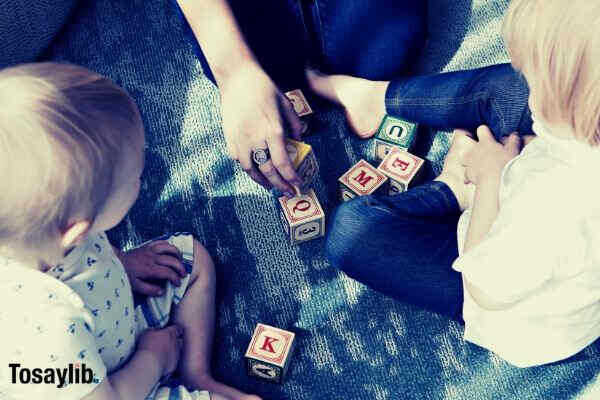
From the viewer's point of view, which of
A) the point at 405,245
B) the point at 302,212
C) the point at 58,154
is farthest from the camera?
the point at 302,212

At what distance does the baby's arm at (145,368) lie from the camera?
883 mm

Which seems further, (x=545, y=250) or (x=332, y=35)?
(x=332, y=35)

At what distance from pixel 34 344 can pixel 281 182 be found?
492mm

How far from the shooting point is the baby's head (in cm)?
69

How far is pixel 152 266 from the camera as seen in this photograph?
1.09m

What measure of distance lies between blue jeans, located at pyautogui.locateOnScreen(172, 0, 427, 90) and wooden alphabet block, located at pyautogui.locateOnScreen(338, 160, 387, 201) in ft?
0.78

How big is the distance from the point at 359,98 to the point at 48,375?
838 millimetres

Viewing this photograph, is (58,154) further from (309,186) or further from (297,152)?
(309,186)

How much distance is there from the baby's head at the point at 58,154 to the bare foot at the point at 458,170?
2.08 feet

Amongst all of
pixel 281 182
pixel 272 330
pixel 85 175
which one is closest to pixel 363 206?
pixel 281 182

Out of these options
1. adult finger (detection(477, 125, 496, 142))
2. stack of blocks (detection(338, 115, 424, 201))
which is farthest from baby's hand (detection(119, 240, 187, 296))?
adult finger (detection(477, 125, 496, 142))

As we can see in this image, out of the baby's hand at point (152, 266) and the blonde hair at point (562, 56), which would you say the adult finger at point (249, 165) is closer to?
the baby's hand at point (152, 266)

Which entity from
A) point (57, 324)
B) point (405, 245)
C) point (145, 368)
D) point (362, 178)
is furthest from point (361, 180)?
point (57, 324)

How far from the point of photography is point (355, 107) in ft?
4.36
